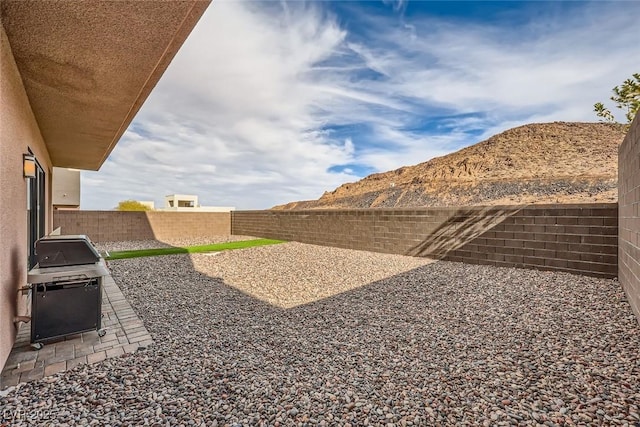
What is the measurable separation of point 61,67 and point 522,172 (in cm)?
2312

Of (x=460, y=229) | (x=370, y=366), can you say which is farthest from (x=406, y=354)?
(x=460, y=229)

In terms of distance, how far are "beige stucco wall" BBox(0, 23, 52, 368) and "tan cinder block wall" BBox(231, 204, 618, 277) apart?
23.3ft

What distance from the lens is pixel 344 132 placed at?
20.0 m

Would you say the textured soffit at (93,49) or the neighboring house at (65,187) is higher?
the textured soffit at (93,49)

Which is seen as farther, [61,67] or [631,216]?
[631,216]

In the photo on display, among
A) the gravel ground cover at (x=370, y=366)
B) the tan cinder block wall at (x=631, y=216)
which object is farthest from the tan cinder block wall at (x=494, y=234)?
the gravel ground cover at (x=370, y=366)

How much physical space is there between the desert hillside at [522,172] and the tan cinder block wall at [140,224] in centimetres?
1308

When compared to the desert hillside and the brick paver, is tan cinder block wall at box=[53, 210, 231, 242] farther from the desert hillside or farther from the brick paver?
the desert hillside

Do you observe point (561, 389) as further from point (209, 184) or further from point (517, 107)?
point (209, 184)

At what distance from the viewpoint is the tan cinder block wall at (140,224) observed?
1123cm

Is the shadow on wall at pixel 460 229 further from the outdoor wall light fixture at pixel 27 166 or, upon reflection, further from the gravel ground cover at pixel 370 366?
the outdoor wall light fixture at pixel 27 166

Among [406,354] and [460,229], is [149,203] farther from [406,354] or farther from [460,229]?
[406,354]

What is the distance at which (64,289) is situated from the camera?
2.76 meters

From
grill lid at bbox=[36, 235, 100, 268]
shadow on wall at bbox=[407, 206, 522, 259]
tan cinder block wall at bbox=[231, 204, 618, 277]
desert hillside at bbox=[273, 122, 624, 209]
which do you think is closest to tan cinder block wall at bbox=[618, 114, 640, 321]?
tan cinder block wall at bbox=[231, 204, 618, 277]
